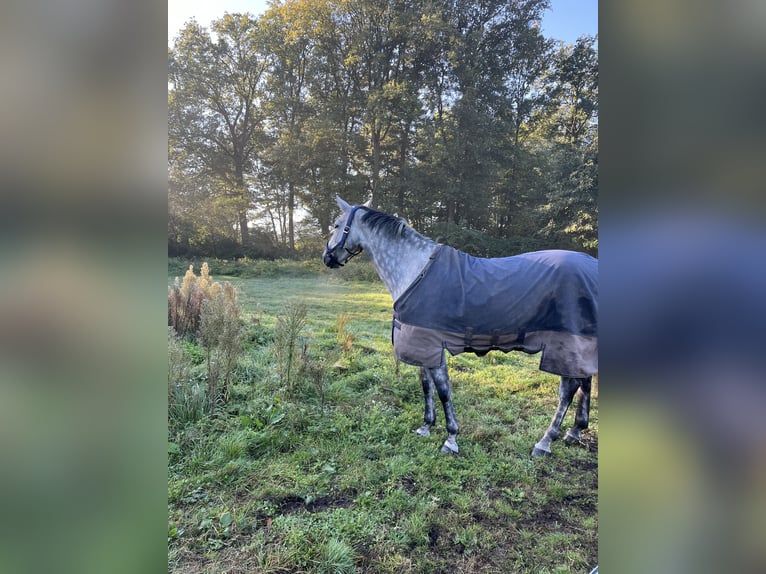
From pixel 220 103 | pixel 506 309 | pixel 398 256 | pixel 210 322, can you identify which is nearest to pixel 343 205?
pixel 398 256

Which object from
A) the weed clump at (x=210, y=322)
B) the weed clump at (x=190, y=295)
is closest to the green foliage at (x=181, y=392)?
the weed clump at (x=210, y=322)

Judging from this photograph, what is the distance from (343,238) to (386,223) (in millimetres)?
353

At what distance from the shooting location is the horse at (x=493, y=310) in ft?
7.29

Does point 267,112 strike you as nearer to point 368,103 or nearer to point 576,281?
point 368,103

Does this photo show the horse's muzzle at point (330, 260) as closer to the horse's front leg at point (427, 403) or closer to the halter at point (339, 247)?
the halter at point (339, 247)

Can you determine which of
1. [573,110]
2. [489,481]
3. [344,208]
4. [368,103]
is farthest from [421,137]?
[489,481]

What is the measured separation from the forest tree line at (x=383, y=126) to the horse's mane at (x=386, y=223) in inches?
6.5

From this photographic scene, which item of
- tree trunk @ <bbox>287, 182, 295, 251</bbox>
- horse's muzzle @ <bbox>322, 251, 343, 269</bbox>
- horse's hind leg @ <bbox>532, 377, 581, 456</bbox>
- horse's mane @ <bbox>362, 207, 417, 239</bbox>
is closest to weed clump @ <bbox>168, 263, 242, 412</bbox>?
tree trunk @ <bbox>287, 182, 295, 251</bbox>

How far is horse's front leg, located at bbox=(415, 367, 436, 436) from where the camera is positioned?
2.55 metres

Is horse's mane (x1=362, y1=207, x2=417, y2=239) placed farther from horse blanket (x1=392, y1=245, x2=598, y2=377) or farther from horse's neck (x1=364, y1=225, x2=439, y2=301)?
horse blanket (x1=392, y1=245, x2=598, y2=377)

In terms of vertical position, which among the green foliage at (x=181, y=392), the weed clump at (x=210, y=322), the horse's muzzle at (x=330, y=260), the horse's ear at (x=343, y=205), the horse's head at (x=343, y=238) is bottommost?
the green foliage at (x=181, y=392)

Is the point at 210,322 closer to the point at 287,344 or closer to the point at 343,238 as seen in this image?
the point at 287,344

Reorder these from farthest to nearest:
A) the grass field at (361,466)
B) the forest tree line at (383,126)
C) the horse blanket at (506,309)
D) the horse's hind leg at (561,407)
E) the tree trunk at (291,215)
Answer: the tree trunk at (291,215) < the horse's hind leg at (561,407) < the forest tree line at (383,126) < the horse blanket at (506,309) < the grass field at (361,466)

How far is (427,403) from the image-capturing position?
2588 mm
